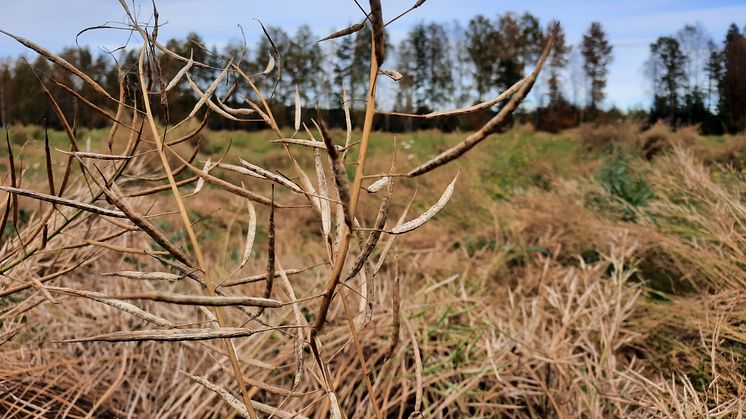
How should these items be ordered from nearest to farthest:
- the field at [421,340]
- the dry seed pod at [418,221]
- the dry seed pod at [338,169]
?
the dry seed pod at [338,169], the dry seed pod at [418,221], the field at [421,340]

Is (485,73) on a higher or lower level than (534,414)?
higher

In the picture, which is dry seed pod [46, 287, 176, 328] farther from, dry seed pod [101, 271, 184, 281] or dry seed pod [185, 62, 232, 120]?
dry seed pod [185, 62, 232, 120]

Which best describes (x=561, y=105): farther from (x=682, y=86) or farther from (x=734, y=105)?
(x=734, y=105)

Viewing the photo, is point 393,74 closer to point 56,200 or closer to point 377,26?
point 377,26

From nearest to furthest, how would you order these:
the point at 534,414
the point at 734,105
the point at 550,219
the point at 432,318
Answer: the point at 534,414 < the point at 432,318 < the point at 550,219 < the point at 734,105

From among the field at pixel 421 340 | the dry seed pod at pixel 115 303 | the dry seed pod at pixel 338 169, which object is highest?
the dry seed pod at pixel 338 169

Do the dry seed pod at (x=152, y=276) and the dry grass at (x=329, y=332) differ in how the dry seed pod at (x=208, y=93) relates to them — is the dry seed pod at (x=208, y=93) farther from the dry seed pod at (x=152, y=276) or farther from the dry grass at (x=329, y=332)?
the dry seed pod at (x=152, y=276)

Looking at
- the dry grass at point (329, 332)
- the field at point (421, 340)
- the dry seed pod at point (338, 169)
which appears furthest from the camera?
the field at point (421, 340)

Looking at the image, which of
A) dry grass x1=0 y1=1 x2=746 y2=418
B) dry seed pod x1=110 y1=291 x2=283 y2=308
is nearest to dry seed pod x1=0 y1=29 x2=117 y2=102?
dry grass x1=0 y1=1 x2=746 y2=418

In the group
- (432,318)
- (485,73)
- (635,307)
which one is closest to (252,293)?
(432,318)

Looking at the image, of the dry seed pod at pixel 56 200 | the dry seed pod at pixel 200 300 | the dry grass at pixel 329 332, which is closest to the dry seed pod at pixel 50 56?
the dry grass at pixel 329 332

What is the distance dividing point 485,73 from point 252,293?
25.2m

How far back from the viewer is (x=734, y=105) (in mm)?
6145

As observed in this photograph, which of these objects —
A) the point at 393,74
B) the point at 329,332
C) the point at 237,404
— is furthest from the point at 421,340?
the point at 393,74
